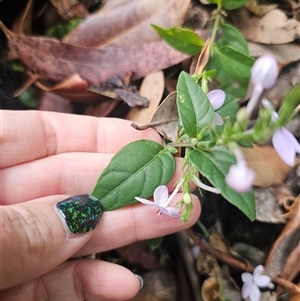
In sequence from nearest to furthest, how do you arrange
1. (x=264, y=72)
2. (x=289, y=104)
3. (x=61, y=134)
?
(x=289, y=104), (x=264, y=72), (x=61, y=134)

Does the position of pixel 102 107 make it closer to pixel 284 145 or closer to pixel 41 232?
pixel 41 232

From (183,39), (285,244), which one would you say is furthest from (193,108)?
(285,244)

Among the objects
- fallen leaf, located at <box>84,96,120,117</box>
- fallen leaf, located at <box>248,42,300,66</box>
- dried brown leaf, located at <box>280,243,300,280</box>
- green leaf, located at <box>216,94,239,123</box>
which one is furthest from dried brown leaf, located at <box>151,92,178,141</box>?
dried brown leaf, located at <box>280,243,300,280</box>

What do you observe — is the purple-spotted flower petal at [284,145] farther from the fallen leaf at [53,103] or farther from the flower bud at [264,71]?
the fallen leaf at [53,103]

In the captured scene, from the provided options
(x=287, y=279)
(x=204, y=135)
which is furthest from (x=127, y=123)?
(x=287, y=279)

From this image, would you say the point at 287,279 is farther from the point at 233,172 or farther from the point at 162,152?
the point at 233,172

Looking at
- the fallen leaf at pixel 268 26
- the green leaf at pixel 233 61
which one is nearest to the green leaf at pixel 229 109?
the green leaf at pixel 233 61
